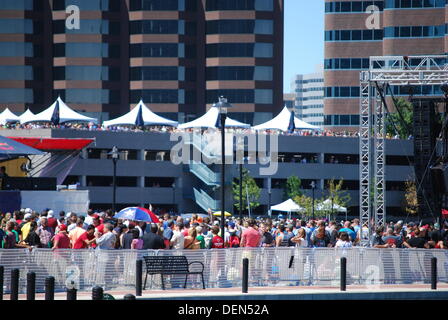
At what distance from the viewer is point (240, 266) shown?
23.9 meters

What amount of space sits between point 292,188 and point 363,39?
19461 mm

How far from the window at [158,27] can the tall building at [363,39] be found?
45.6ft

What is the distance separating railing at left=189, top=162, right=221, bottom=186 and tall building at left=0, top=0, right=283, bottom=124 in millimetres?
17872

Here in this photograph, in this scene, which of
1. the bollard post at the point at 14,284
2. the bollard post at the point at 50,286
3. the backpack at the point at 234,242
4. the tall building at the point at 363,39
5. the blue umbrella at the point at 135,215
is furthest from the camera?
the tall building at the point at 363,39

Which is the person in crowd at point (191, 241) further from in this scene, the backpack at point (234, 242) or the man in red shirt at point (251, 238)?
the backpack at point (234, 242)

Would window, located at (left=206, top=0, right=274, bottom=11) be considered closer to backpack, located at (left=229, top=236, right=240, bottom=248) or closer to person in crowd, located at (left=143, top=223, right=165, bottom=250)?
backpack, located at (left=229, top=236, right=240, bottom=248)

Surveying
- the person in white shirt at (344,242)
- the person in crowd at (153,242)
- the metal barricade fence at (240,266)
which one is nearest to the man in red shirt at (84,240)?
the metal barricade fence at (240,266)

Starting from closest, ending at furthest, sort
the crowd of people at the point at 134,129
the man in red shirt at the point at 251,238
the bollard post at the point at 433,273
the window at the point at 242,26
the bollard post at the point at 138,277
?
1. the bollard post at the point at 138,277
2. the bollard post at the point at 433,273
3. the man in red shirt at the point at 251,238
4. the crowd of people at the point at 134,129
5. the window at the point at 242,26

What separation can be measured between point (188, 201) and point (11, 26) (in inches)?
1028

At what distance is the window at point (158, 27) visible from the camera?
340 ft
